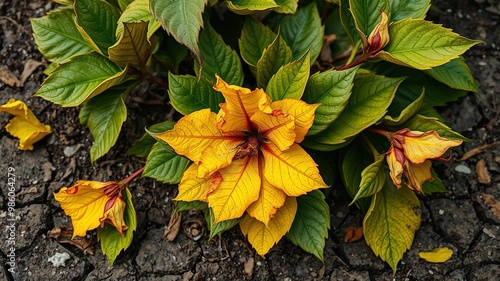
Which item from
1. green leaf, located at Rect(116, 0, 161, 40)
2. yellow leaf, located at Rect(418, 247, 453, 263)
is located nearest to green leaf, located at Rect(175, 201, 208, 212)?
green leaf, located at Rect(116, 0, 161, 40)

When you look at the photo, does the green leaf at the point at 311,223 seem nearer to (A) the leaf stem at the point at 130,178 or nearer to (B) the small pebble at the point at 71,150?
(A) the leaf stem at the point at 130,178

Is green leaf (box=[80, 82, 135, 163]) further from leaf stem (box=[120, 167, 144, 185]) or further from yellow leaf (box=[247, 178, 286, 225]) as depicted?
yellow leaf (box=[247, 178, 286, 225])

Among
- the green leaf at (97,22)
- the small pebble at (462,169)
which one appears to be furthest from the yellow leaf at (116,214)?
the small pebble at (462,169)

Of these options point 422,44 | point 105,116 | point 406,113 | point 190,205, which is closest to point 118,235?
point 190,205

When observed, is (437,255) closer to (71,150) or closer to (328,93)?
(328,93)

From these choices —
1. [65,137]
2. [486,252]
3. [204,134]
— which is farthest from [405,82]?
[65,137]

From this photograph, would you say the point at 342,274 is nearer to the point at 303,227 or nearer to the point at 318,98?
the point at 303,227
